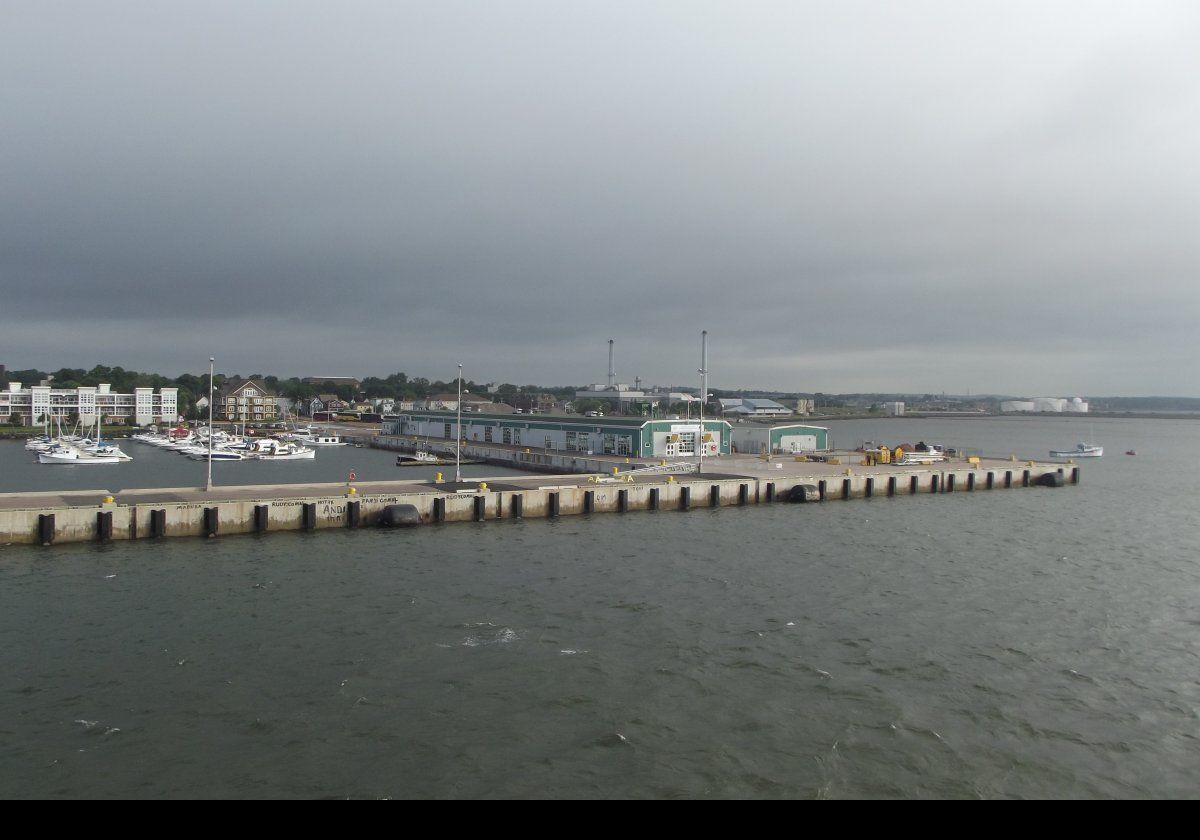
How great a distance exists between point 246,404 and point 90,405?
2431cm

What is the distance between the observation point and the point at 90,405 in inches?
5167

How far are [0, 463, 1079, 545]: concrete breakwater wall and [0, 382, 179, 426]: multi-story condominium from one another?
106663mm

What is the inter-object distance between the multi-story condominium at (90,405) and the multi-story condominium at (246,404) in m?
9.05

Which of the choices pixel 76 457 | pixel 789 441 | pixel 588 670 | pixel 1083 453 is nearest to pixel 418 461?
pixel 76 457

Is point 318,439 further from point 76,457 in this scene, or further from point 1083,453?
point 1083,453

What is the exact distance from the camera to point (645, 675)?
18.0 meters

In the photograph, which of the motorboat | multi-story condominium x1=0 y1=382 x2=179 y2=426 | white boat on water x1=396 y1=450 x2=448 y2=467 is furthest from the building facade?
multi-story condominium x1=0 y1=382 x2=179 y2=426

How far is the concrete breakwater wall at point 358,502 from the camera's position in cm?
3061

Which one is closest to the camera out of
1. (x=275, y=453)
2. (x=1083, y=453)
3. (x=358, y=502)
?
(x=358, y=502)

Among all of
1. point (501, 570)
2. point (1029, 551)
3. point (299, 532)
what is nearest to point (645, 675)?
point (501, 570)

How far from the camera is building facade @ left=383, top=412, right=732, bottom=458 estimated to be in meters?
63.1

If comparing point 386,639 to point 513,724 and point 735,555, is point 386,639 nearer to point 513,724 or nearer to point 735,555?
point 513,724

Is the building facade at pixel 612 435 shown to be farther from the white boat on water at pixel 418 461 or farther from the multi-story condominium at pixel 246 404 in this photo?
the multi-story condominium at pixel 246 404

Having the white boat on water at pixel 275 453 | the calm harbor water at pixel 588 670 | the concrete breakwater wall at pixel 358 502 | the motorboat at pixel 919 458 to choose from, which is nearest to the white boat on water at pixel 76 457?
the white boat on water at pixel 275 453
